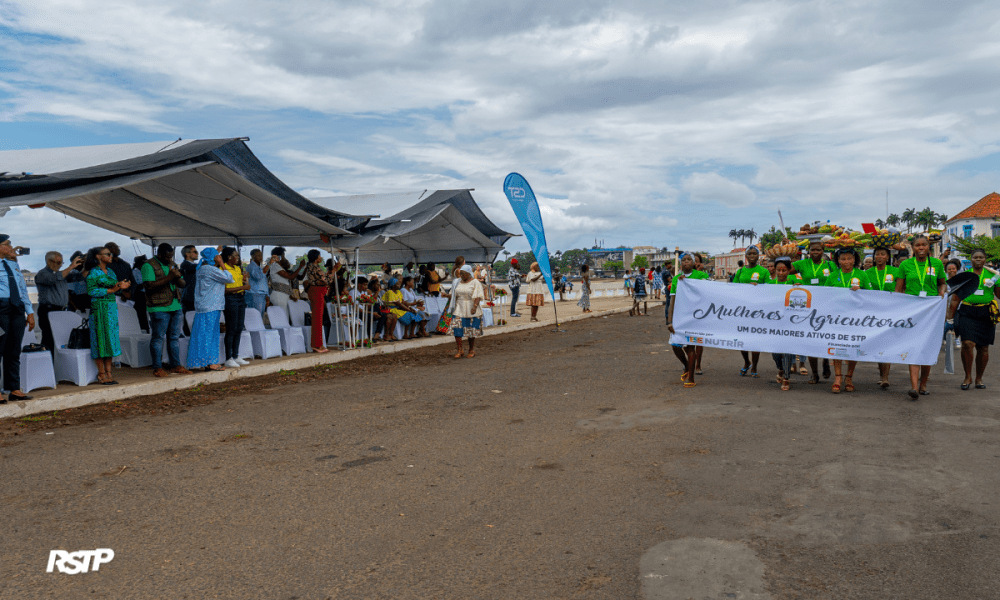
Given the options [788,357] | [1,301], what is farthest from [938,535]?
[1,301]

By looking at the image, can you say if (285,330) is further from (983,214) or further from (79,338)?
(983,214)

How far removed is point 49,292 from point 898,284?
441 inches

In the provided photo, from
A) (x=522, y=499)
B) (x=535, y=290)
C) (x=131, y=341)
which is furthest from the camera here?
(x=535, y=290)

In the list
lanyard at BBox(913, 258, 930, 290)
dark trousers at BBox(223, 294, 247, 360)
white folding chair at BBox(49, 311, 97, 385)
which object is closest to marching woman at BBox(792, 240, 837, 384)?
lanyard at BBox(913, 258, 930, 290)

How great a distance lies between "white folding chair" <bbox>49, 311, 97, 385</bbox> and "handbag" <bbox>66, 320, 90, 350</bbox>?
10 centimetres

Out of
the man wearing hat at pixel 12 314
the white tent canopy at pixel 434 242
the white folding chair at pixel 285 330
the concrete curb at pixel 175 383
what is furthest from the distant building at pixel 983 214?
the man wearing hat at pixel 12 314

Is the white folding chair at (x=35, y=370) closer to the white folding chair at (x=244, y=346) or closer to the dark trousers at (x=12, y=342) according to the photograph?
the dark trousers at (x=12, y=342)

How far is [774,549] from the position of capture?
383 centimetres

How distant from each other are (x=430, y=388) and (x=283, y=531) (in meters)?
5.25

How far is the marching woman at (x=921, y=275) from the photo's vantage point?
8633mm

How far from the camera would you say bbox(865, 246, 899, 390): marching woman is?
8898 mm

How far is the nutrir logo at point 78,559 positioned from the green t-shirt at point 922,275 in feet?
29.9

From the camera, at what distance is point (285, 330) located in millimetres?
12539

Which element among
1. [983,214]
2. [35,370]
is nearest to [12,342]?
[35,370]
